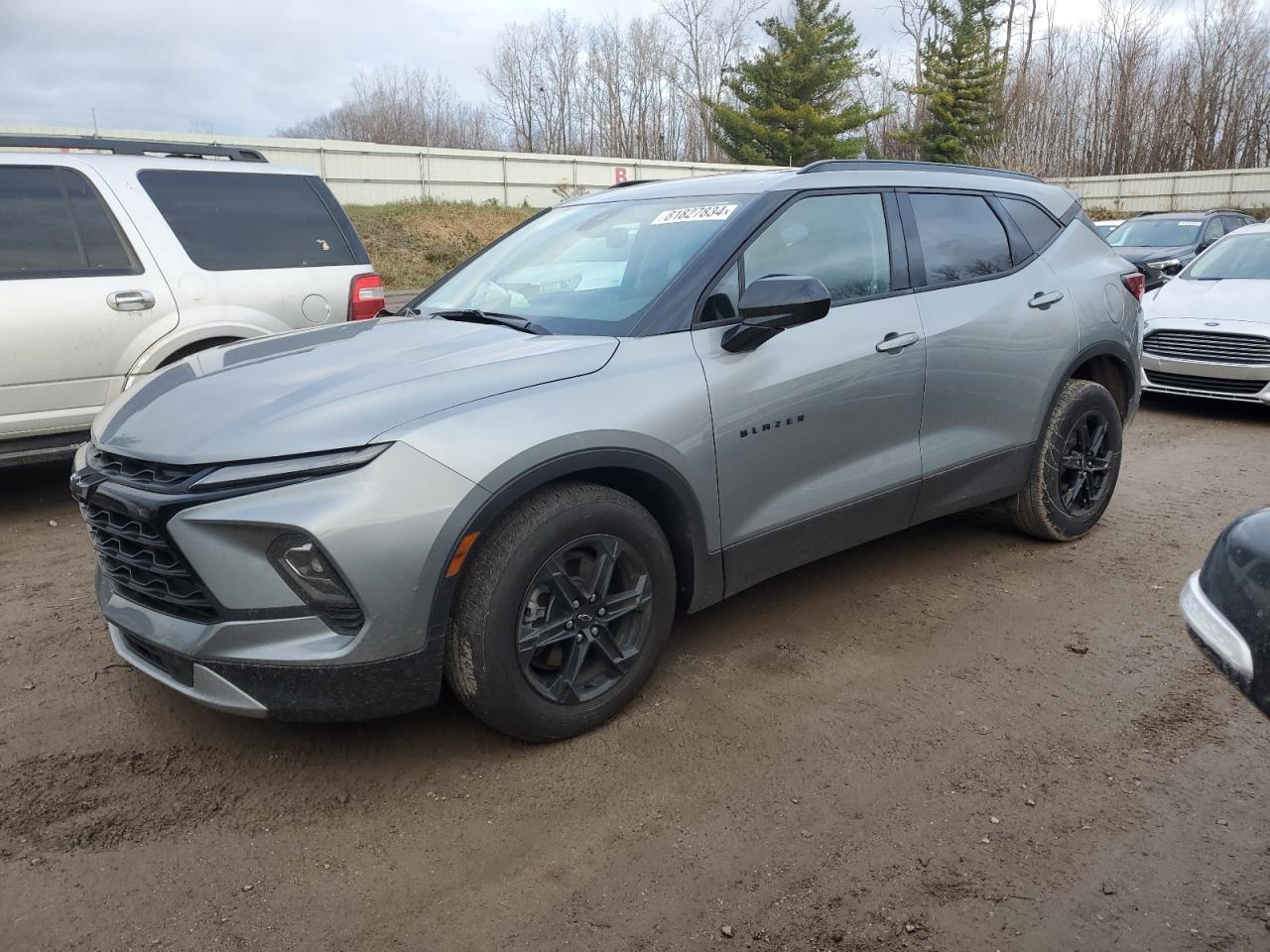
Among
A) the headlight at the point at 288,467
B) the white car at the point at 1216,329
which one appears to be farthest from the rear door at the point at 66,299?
the white car at the point at 1216,329

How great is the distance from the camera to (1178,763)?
298 cm

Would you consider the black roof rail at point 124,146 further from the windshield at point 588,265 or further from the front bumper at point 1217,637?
the front bumper at point 1217,637

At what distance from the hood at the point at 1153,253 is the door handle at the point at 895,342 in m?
11.4

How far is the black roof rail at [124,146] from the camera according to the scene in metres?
5.65

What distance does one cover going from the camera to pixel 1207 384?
8.44m

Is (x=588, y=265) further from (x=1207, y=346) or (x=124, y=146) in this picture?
(x=1207, y=346)

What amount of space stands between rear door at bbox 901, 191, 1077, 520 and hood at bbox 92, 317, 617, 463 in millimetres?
1644

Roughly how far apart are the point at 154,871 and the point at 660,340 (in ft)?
6.91

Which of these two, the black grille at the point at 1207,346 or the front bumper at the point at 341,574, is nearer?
the front bumper at the point at 341,574

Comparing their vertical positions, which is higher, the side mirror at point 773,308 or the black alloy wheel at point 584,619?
the side mirror at point 773,308

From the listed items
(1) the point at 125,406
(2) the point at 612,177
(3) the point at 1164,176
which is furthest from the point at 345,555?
(3) the point at 1164,176

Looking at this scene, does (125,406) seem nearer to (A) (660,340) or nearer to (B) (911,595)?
(A) (660,340)

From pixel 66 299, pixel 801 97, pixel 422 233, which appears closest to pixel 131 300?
pixel 66 299

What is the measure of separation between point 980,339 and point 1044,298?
22.8 inches
